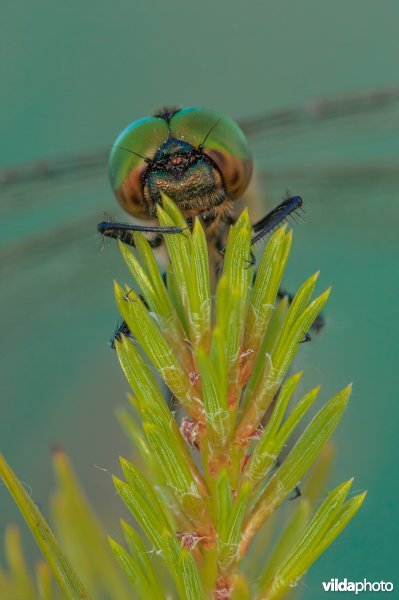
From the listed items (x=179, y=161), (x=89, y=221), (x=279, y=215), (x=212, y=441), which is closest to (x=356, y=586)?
(x=212, y=441)

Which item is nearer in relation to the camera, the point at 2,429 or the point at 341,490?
the point at 341,490

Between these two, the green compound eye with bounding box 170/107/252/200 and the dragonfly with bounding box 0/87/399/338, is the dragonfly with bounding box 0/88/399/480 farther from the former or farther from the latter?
the green compound eye with bounding box 170/107/252/200

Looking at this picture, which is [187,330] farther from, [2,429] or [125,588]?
[2,429]

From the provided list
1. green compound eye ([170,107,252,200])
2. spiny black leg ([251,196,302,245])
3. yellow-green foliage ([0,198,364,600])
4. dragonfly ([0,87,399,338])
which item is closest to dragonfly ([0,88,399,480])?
dragonfly ([0,87,399,338])

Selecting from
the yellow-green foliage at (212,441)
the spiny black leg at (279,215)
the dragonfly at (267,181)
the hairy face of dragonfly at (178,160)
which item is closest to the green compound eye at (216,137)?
the hairy face of dragonfly at (178,160)

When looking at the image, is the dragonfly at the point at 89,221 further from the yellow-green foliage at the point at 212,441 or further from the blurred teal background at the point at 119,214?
the yellow-green foliage at the point at 212,441

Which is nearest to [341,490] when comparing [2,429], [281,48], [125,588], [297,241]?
[125,588]

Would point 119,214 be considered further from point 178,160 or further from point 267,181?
point 178,160
